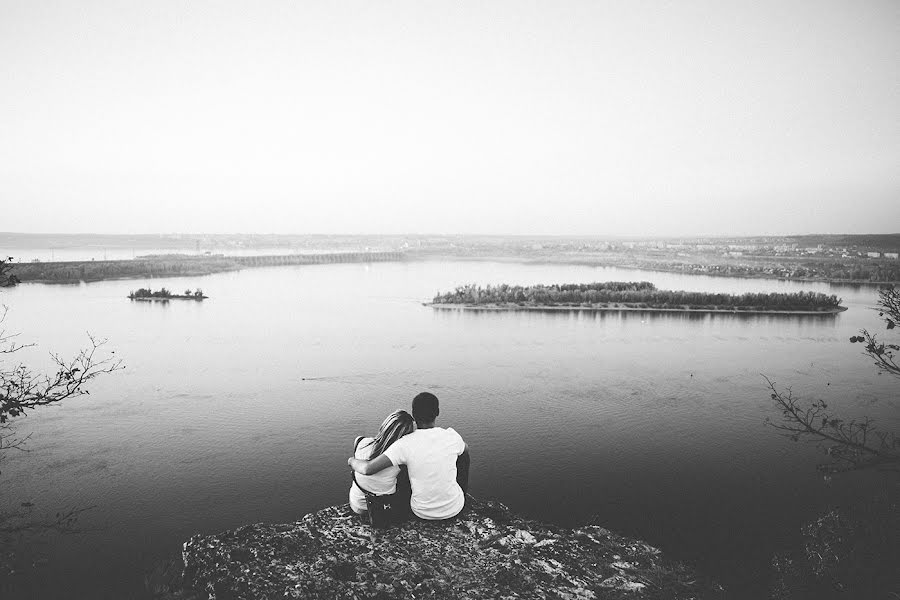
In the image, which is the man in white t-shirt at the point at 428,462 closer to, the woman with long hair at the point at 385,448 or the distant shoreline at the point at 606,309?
the woman with long hair at the point at 385,448

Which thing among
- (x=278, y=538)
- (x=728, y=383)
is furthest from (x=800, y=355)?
(x=278, y=538)

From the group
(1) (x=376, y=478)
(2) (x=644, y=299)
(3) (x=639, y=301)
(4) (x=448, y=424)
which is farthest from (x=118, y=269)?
(1) (x=376, y=478)

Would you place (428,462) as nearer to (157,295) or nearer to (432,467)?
(432,467)

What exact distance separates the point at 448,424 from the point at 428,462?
5.58 metres

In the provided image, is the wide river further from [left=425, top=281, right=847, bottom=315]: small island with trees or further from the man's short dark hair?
[left=425, top=281, right=847, bottom=315]: small island with trees

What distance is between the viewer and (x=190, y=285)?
121ft

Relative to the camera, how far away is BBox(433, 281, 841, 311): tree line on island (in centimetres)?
2655

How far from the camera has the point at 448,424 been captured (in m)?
9.85

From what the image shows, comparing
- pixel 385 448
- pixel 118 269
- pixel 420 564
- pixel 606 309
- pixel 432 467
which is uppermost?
pixel 118 269

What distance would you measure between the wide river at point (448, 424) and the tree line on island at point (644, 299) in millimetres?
4987

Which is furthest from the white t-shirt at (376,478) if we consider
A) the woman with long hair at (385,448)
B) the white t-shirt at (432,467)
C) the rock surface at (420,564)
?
the rock surface at (420,564)

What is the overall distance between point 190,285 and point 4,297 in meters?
10.9

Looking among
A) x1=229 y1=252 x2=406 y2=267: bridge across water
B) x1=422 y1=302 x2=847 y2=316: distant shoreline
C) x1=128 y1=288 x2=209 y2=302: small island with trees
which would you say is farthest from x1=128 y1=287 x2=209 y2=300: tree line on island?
x1=229 y1=252 x2=406 y2=267: bridge across water

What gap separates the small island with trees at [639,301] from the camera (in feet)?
86.8
